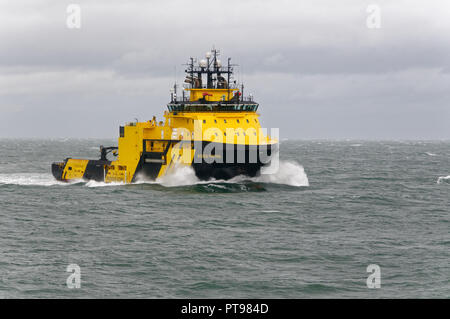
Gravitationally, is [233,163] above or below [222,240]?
above

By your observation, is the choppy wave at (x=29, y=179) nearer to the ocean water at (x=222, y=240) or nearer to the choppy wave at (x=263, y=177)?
the ocean water at (x=222, y=240)

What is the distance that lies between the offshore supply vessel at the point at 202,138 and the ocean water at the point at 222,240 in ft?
4.13

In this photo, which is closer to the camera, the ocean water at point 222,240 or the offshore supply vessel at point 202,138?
the ocean water at point 222,240

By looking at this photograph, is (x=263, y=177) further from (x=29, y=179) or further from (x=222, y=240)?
(x=29, y=179)

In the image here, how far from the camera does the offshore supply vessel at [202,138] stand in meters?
39.1

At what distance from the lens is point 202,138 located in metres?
38.7

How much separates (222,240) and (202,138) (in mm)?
14143

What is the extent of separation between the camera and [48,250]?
23516mm

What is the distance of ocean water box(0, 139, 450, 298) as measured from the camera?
61.8ft

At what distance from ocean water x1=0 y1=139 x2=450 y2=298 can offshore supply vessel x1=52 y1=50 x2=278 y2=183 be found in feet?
→ 4.13

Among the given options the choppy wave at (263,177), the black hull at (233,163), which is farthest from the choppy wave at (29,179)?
the black hull at (233,163)

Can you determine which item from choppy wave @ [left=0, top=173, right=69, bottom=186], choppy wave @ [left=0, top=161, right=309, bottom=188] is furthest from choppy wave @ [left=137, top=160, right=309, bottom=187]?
choppy wave @ [left=0, top=173, right=69, bottom=186]

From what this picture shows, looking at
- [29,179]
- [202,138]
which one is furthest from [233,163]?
[29,179]
